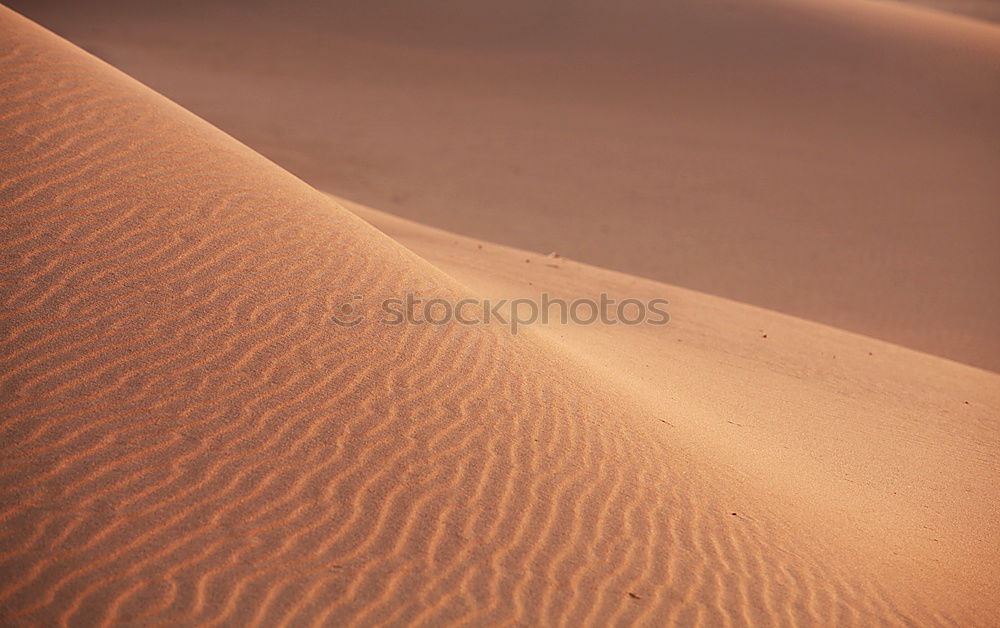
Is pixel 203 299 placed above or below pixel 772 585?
above

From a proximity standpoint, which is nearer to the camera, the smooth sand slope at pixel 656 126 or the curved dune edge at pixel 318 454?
the curved dune edge at pixel 318 454

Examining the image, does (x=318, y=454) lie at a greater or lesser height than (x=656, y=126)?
lesser

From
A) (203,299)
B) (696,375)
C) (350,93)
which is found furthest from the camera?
(350,93)

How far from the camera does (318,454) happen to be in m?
4.53

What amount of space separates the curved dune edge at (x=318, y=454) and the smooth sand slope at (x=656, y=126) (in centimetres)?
756

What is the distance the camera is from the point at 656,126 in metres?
21.6

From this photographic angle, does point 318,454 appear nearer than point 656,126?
Yes

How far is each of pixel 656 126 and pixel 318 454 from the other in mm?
18921

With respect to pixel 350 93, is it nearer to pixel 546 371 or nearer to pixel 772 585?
pixel 546 371

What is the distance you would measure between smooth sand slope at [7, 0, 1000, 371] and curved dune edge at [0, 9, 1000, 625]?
7.56 metres

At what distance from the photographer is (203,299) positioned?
5293 mm

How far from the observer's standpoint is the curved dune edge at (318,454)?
3826 mm

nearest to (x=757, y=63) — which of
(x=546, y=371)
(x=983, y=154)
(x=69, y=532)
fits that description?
(x=983, y=154)

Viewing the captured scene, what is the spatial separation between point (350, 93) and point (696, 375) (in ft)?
56.3
